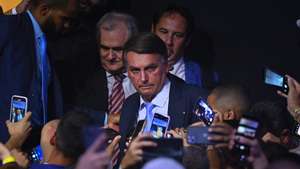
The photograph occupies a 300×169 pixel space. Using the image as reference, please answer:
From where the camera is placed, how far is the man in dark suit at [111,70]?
17.5 ft

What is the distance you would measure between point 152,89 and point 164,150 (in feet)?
4.09

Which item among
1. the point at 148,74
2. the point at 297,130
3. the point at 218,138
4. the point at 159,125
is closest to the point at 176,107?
the point at 148,74

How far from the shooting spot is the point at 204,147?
4.08 m

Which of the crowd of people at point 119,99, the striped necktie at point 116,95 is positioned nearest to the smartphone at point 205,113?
the crowd of people at point 119,99

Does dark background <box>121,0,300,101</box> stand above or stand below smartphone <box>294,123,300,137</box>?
above

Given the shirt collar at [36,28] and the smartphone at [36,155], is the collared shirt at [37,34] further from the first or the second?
the smartphone at [36,155]

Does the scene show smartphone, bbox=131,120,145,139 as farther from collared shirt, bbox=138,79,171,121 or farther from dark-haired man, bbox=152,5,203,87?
dark-haired man, bbox=152,5,203,87

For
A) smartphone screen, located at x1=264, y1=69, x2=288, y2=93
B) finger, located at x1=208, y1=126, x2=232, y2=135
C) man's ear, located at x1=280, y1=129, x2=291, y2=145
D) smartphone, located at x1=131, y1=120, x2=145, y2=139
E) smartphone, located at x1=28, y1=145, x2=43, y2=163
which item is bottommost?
smartphone, located at x1=28, y1=145, x2=43, y2=163

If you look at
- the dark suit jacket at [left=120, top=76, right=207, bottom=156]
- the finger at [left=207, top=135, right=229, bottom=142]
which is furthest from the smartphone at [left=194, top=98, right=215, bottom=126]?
the finger at [left=207, top=135, right=229, bottom=142]

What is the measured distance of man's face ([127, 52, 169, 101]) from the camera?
4.69 meters

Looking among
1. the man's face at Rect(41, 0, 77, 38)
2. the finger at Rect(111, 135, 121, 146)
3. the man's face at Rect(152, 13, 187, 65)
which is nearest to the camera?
the finger at Rect(111, 135, 121, 146)

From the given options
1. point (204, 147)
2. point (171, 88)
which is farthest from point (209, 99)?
point (204, 147)

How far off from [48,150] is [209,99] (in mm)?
1175

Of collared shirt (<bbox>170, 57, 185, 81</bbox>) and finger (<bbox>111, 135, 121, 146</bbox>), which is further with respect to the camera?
collared shirt (<bbox>170, 57, 185, 81</bbox>)
